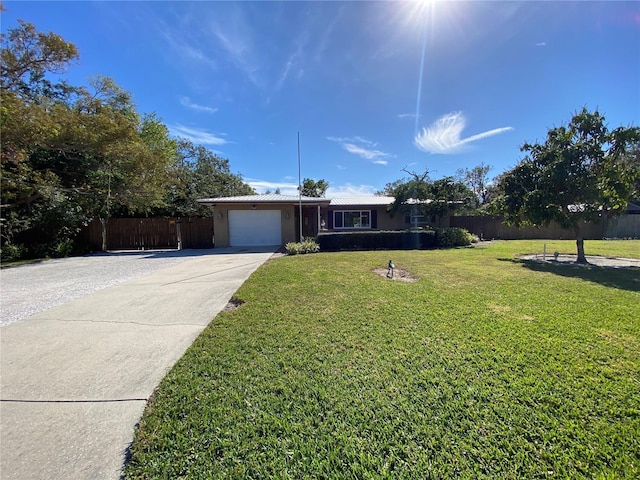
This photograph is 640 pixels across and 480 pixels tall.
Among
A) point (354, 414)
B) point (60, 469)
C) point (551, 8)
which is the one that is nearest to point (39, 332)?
point (60, 469)

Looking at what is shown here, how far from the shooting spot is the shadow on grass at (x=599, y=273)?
6121 mm

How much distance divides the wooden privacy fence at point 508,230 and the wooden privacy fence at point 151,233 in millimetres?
17551

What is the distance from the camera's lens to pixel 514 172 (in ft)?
33.3

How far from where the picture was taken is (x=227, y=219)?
15.3m

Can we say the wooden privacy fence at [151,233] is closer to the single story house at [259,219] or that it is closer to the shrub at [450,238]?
the single story house at [259,219]

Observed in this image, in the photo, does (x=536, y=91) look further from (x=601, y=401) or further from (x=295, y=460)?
(x=295, y=460)

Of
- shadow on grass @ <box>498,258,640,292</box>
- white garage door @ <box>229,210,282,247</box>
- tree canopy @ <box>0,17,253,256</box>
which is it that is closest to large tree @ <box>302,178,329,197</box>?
tree canopy @ <box>0,17,253,256</box>

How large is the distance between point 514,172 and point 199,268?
12174mm

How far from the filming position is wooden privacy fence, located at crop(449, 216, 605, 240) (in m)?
19.8

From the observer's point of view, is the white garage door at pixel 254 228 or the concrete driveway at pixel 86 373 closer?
the concrete driveway at pixel 86 373

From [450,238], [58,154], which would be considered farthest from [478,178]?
[58,154]

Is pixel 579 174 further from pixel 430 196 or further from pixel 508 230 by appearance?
pixel 508 230

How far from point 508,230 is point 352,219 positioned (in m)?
11.9

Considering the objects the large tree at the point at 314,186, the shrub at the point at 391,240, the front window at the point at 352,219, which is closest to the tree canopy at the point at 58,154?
the shrub at the point at 391,240
